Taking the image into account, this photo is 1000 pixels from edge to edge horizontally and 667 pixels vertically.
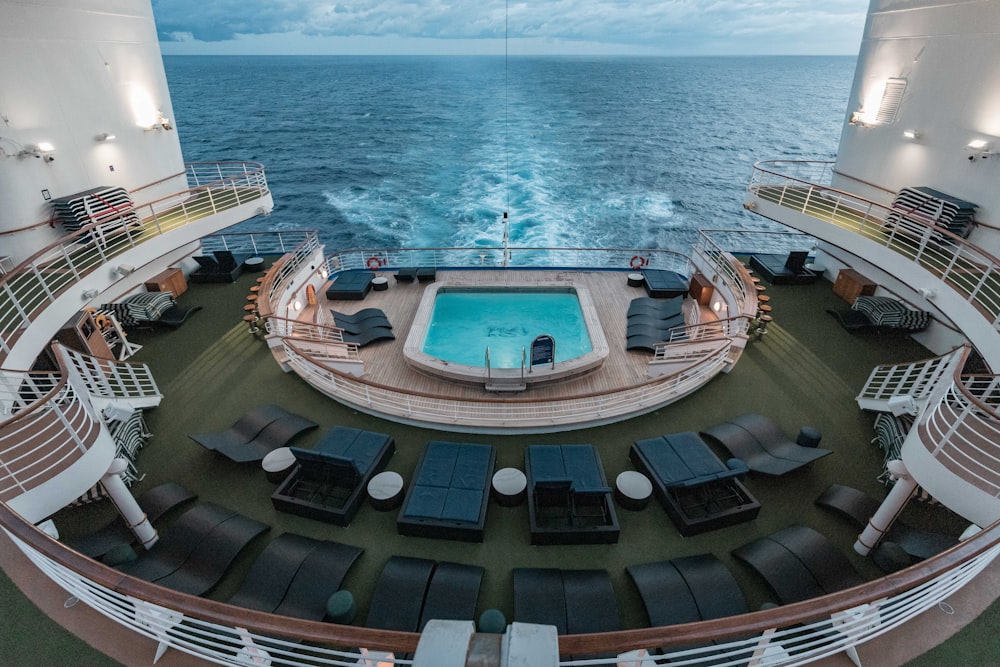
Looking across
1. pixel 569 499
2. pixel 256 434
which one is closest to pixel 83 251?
pixel 256 434

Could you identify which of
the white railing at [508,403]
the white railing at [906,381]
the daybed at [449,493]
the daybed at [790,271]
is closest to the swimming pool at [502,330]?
the white railing at [508,403]

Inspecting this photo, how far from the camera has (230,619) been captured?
9.97 ft

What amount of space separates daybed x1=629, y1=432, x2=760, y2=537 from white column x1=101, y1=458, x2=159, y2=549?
7.55 metres

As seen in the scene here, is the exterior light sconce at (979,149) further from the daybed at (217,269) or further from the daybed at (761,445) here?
the daybed at (217,269)

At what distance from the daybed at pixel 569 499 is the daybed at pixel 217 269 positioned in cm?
1205

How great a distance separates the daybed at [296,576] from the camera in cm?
603

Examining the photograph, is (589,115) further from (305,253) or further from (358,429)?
(358,429)

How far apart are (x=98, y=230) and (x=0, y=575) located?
27.4 ft

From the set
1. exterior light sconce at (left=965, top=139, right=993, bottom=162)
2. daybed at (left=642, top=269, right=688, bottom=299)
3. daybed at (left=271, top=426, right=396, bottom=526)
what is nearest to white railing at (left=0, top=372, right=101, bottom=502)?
daybed at (left=271, top=426, right=396, bottom=526)

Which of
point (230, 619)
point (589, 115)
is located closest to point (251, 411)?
point (230, 619)

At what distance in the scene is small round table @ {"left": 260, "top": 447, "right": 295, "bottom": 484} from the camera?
26.2 feet

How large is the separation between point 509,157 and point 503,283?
28.0 metres

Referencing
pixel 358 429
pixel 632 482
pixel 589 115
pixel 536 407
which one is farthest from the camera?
pixel 589 115

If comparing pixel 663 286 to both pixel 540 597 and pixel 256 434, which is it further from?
pixel 256 434
